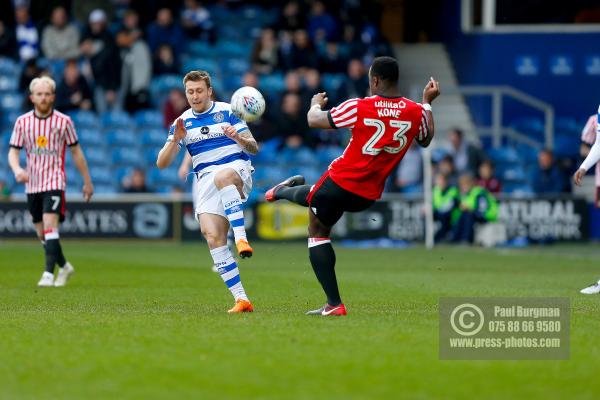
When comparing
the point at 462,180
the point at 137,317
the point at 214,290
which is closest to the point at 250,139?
the point at 137,317

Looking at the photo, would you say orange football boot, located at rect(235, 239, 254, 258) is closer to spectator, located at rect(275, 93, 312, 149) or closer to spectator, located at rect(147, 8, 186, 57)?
spectator, located at rect(275, 93, 312, 149)

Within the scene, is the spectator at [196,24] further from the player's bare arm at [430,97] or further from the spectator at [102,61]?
the player's bare arm at [430,97]

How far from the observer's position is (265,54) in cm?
2764

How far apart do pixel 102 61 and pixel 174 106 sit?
198 centimetres

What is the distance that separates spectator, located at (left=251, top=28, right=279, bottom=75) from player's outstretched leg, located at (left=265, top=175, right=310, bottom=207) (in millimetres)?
16667

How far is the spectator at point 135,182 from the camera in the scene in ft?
81.1

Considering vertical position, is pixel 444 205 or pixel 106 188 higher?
pixel 106 188

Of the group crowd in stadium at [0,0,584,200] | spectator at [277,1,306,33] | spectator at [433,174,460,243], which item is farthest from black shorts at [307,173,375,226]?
spectator at [277,1,306,33]

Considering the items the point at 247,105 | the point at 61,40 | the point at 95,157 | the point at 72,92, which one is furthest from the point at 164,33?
the point at 247,105

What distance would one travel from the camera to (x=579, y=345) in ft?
27.4

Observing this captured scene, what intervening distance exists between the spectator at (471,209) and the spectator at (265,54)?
5.31 meters

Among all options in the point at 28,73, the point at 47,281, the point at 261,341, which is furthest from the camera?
the point at 28,73

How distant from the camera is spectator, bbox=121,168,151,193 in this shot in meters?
24.7

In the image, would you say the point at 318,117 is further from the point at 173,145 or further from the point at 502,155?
the point at 502,155
